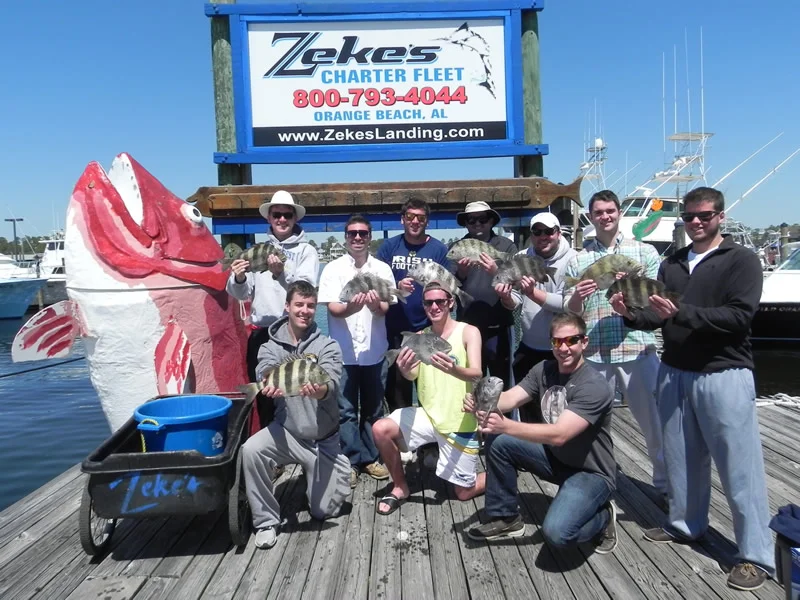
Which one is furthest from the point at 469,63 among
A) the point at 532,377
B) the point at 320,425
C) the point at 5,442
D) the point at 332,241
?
the point at 5,442

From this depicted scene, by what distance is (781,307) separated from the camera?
16.0 m

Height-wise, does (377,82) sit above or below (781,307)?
above

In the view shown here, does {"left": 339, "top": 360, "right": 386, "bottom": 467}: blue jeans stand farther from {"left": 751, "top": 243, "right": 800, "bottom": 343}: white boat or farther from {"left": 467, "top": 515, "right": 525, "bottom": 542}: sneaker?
{"left": 751, "top": 243, "right": 800, "bottom": 343}: white boat

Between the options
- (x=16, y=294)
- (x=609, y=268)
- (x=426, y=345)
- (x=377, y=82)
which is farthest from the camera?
(x=16, y=294)

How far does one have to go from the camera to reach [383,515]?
3.89 metres

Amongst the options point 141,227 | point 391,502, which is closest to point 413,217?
point 141,227

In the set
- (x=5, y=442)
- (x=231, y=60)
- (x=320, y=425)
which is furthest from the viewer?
(x=5, y=442)

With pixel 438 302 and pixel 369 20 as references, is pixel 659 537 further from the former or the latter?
pixel 369 20

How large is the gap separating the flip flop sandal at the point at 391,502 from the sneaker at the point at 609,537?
4.50 ft

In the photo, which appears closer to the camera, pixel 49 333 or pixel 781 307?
pixel 49 333

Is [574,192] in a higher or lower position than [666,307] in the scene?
higher

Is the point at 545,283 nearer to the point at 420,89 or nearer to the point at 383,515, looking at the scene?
the point at 383,515

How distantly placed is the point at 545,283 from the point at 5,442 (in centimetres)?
1056

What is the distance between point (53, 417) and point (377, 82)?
1063 centimetres
